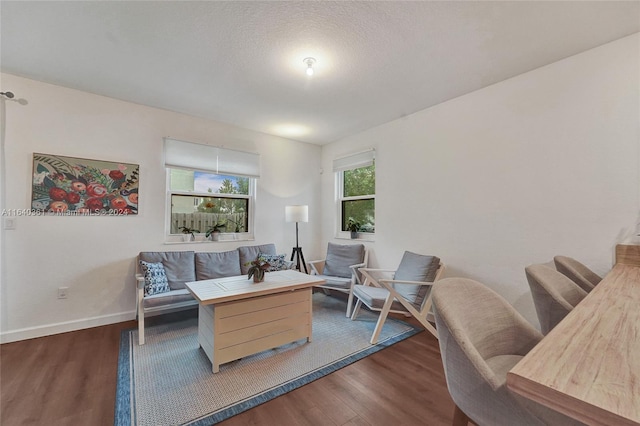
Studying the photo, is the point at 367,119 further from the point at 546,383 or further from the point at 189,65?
the point at 546,383

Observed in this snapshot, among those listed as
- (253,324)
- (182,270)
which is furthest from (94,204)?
(253,324)

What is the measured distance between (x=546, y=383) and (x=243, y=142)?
4282mm

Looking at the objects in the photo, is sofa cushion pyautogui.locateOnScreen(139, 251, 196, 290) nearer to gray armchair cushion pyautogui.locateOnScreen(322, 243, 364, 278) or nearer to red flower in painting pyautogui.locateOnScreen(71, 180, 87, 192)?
red flower in painting pyautogui.locateOnScreen(71, 180, 87, 192)

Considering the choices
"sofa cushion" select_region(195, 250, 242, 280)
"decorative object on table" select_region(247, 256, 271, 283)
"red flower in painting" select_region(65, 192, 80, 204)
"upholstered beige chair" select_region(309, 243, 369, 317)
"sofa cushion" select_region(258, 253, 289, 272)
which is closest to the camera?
"decorative object on table" select_region(247, 256, 271, 283)

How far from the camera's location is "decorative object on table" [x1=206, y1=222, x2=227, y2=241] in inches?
155

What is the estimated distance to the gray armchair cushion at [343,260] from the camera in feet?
13.3

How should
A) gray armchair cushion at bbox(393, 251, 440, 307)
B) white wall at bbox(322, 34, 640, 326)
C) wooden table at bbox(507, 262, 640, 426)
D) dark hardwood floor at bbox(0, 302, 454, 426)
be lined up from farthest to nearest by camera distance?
gray armchair cushion at bbox(393, 251, 440, 307) < white wall at bbox(322, 34, 640, 326) < dark hardwood floor at bbox(0, 302, 454, 426) < wooden table at bbox(507, 262, 640, 426)

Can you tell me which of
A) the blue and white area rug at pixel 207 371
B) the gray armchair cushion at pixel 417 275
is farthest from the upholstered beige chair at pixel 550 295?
the blue and white area rug at pixel 207 371

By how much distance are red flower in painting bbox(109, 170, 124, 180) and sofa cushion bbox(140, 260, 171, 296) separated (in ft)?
3.43

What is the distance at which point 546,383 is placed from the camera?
1.89 feet

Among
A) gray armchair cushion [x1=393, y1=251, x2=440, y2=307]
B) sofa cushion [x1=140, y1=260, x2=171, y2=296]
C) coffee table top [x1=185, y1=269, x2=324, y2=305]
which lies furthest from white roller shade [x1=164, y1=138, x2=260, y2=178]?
gray armchair cushion [x1=393, y1=251, x2=440, y2=307]

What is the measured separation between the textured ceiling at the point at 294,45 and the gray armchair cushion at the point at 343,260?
2055 mm

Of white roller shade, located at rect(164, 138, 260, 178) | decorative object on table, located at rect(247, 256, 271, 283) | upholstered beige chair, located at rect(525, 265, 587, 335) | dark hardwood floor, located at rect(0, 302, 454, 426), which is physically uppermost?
white roller shade, located at rect(164, 138, 260, 178)

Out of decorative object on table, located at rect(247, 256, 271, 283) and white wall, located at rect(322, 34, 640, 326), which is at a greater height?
white wall, located at rect(322, 34, 640, 326)
